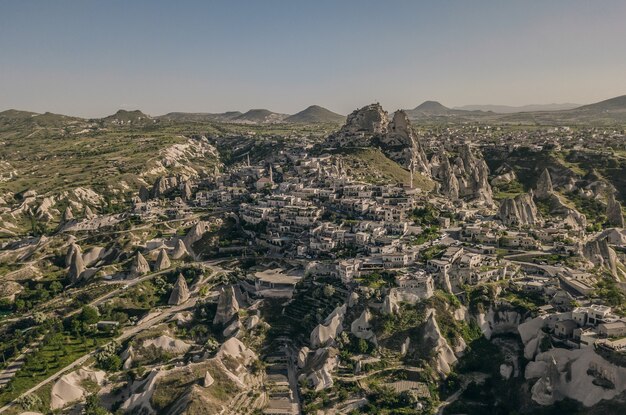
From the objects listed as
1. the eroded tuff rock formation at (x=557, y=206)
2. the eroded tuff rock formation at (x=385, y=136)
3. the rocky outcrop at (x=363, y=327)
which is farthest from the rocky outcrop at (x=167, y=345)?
the eroded tuff rock formation at (x=385, y=136)

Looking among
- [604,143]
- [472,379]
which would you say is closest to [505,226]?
[472,379]

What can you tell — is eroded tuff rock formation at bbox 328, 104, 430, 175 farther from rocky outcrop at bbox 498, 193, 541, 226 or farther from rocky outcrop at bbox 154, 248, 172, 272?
rocky outcrop at bbox 154, 248, 172, 272

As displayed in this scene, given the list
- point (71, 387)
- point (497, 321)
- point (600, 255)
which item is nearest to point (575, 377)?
point (497, 321)

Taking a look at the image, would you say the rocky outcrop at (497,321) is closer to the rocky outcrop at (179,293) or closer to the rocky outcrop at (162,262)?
the rocky outcrop at (179,293)

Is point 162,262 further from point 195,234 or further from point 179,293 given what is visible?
point 179,293

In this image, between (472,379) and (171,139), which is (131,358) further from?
(171,139)

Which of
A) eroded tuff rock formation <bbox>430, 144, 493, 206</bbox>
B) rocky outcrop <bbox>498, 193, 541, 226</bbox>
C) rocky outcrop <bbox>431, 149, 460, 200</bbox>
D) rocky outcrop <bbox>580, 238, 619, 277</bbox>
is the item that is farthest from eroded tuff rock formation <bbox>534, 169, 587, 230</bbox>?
rocky outcrop <bbox>431, 149, 460, 200</bbox>
